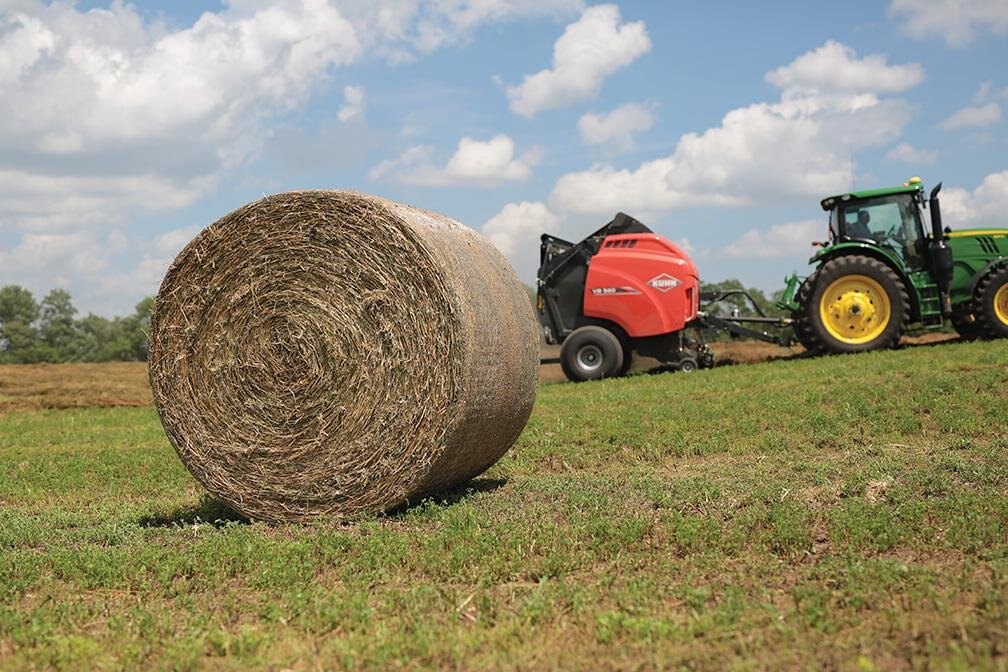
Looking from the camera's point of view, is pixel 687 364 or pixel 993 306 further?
pixel 687 364

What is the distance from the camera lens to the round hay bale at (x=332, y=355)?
6.62 metres

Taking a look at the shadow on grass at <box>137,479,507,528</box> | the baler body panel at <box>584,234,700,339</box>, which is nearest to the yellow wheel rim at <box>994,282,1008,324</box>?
the baler body panel at <box>584,234,700,339</box>

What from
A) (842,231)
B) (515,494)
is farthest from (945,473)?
(842,231)

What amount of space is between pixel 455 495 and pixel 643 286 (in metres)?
9.52

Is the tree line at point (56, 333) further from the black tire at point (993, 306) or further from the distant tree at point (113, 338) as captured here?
the black tire at point (993, 306)

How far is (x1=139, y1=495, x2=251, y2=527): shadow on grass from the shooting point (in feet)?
23.5

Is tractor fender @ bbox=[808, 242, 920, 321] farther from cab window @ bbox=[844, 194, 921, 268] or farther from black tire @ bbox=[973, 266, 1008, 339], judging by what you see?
black tire @ bbox=[973, 266, 1008, 339]

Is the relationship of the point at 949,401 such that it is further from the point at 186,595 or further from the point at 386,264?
the point at 186,595

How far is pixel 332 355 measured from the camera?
6.81 meters

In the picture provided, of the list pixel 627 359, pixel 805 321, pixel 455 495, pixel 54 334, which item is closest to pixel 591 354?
pixel 627 359

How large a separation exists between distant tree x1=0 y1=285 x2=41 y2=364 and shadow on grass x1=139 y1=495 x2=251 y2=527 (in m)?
36.9

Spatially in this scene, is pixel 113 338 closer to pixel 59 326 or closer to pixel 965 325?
pixel 59 326

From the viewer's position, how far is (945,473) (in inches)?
286

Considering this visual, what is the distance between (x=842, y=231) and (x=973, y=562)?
12.6m
